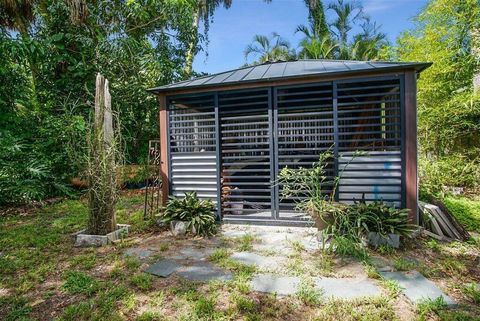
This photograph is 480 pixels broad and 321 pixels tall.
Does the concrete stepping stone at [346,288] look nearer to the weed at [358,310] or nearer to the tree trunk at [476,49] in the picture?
the weed at [358,310]

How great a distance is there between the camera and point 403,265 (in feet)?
9.34

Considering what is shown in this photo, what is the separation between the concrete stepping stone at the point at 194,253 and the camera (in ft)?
10.6

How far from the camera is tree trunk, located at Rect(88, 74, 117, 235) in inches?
143

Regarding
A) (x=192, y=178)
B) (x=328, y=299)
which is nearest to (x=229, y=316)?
(x=328, y=299)

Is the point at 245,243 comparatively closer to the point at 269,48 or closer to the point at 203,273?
the point at 203,273

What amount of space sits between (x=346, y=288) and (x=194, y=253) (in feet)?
5.52

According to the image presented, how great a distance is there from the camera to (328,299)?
228cm

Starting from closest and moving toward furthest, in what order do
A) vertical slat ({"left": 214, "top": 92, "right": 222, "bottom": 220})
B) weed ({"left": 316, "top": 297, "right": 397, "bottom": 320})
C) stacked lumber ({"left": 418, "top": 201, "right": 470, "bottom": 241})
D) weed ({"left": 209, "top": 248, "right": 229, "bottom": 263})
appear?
weed ({"left": 316, "top": 297, "right": 397, "bottom": 320}) → weed ({"left": 209, "top": 248, "right": 229, "bottom": 263}) → stacked lumber ({"left": 418, "top": 201, "right": 470, "bottom": 241}) → vertical slat ({"left": 214, "top": 92, "right": 222, "bottom": 220})

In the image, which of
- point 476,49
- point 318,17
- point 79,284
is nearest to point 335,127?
point 79,284

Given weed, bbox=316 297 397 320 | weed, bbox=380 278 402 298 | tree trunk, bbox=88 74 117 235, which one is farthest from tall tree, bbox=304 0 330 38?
weed, bbox=316 297 397 320

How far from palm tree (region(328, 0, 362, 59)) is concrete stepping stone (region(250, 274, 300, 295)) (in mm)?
16047

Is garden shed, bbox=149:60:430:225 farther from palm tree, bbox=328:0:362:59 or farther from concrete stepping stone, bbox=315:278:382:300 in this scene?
palm tree, bbox=328:0:362:59

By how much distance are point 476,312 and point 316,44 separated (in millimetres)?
13791

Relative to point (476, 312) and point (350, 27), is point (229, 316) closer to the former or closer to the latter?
point (476, 312)
